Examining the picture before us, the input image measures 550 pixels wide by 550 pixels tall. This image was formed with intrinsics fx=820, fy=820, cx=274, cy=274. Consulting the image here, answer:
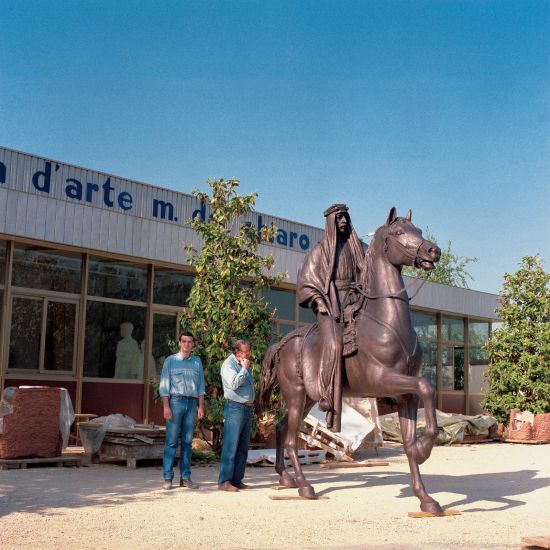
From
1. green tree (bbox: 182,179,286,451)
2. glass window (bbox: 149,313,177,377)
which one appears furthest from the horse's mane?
glass window (bbox: 149,313,177,377)

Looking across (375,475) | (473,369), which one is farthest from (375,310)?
(473,369)

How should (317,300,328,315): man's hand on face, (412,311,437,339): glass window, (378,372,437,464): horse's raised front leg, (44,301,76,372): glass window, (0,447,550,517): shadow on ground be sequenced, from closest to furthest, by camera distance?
(378,372,437,464): horse's raised front leg
(0,447,550,517): shadow on ground
(317,300,328,315): man's hand on face
(44,301,76,372): glass window
(412,311,437,339): glass window

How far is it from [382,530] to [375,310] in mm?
2444

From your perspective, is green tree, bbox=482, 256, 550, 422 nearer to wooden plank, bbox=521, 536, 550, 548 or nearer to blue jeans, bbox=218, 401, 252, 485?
blue jeans, bbox=218, 401, 252, 485

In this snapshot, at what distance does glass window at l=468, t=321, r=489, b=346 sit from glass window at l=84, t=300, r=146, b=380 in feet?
45.9

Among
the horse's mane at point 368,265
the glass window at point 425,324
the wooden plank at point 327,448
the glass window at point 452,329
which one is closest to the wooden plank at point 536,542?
the horse's mane at point 368,265

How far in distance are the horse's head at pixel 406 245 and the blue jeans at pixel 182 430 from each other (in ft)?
10.9

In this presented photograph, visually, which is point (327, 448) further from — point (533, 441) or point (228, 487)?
point (533, 441)

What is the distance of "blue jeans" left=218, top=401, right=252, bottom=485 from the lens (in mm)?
9828

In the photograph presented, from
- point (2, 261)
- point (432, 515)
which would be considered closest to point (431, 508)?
point (432, 515)

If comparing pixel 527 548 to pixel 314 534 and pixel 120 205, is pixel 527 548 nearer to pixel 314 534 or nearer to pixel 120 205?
pixel 314 534

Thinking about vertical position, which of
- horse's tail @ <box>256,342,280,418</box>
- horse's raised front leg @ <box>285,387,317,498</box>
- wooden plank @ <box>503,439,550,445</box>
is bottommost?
wooden plank @ <box>503,439,550,445</box>

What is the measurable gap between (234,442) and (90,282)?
7.21m

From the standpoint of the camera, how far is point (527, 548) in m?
5.84
